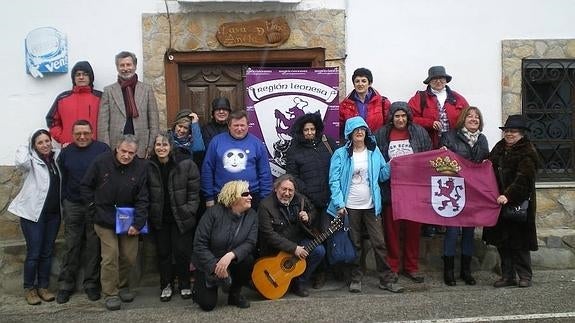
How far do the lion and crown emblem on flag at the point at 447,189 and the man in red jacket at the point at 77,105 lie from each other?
351cm

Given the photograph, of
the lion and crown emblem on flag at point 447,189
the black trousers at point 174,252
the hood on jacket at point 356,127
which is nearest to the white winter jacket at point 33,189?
the black trousers at point 174,252

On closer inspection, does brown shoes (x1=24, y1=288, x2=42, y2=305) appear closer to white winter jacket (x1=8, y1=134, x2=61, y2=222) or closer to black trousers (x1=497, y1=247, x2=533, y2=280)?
white winter jacket (x1=8, y1=134, x2=61, y2=222)

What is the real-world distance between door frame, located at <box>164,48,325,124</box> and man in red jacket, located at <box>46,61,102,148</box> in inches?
32.2

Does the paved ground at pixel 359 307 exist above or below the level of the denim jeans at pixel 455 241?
below

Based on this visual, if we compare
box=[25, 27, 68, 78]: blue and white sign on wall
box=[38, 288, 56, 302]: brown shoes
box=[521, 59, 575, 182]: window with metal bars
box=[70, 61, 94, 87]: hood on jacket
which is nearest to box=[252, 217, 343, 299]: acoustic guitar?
box=[38, 288, 56, 302]: brown shoes

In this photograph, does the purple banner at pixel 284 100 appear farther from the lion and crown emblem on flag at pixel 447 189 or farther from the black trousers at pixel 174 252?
the black trousers at pixel 174 252

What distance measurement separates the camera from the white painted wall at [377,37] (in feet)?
21.6

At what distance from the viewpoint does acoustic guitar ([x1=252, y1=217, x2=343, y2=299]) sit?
559 centimetres

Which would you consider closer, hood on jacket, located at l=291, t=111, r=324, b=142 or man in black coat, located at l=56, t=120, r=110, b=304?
man in black coat, located at l=56, t=120, r=110, b=304

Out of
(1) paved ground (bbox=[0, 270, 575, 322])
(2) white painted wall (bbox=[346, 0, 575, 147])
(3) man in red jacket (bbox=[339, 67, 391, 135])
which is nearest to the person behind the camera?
(1) paved ground (bbox=[0, 270, 575, 322])

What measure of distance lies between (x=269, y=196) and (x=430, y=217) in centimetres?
164

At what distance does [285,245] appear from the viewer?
5559 mm

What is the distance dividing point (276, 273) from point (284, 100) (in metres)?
1.98

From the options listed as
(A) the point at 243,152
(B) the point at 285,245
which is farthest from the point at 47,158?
(B) the point at 285,245
